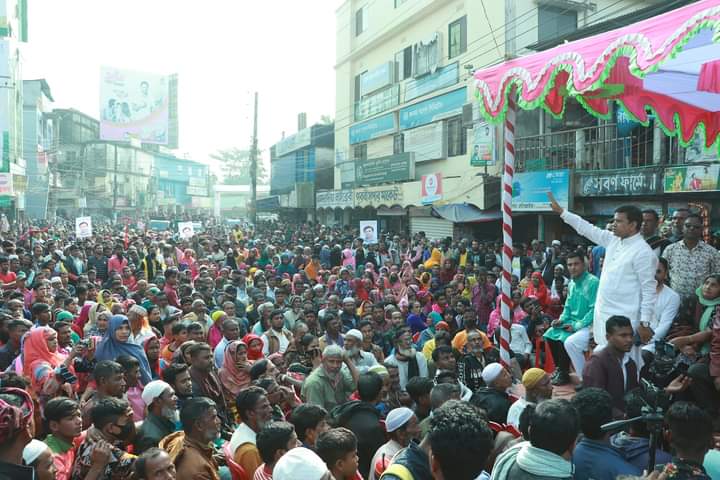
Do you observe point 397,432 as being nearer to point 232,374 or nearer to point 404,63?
point 232,374

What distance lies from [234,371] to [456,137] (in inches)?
662

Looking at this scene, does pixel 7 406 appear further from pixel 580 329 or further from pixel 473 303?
pixel 473 303

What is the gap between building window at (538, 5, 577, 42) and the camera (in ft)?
58.5

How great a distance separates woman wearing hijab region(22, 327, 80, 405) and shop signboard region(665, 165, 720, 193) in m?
10.7

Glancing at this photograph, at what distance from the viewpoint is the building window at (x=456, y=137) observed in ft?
68.3

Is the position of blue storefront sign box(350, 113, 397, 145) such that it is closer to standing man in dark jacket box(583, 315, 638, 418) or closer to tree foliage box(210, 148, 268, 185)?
standing man in dark jacket box(583, 315, 638, 418)

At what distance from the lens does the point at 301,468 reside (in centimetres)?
286

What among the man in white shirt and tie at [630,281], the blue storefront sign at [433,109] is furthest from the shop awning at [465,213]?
the man in white shirt and tie at [630,281]

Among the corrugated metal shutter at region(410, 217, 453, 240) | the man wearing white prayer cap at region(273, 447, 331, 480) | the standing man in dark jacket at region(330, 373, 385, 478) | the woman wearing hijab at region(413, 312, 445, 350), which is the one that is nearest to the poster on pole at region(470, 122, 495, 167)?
the corrugated metal shutter at region(410, 217, 453, 240)

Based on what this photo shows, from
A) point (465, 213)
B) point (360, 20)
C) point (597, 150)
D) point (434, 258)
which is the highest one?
point (360, 20)

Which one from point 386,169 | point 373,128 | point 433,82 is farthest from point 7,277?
point 373,128

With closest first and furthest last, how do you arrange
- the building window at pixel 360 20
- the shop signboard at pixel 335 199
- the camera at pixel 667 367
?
the camera at pixel 667 367 < the shop signboard at pixel 335 199 < the building window at pixel 360 20

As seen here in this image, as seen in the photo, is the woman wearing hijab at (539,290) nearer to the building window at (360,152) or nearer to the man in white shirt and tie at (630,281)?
the man in white shirt and tie at (630,281)

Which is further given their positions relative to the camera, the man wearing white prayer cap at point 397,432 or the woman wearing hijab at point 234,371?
the woman wearing hijab at point 234,371
